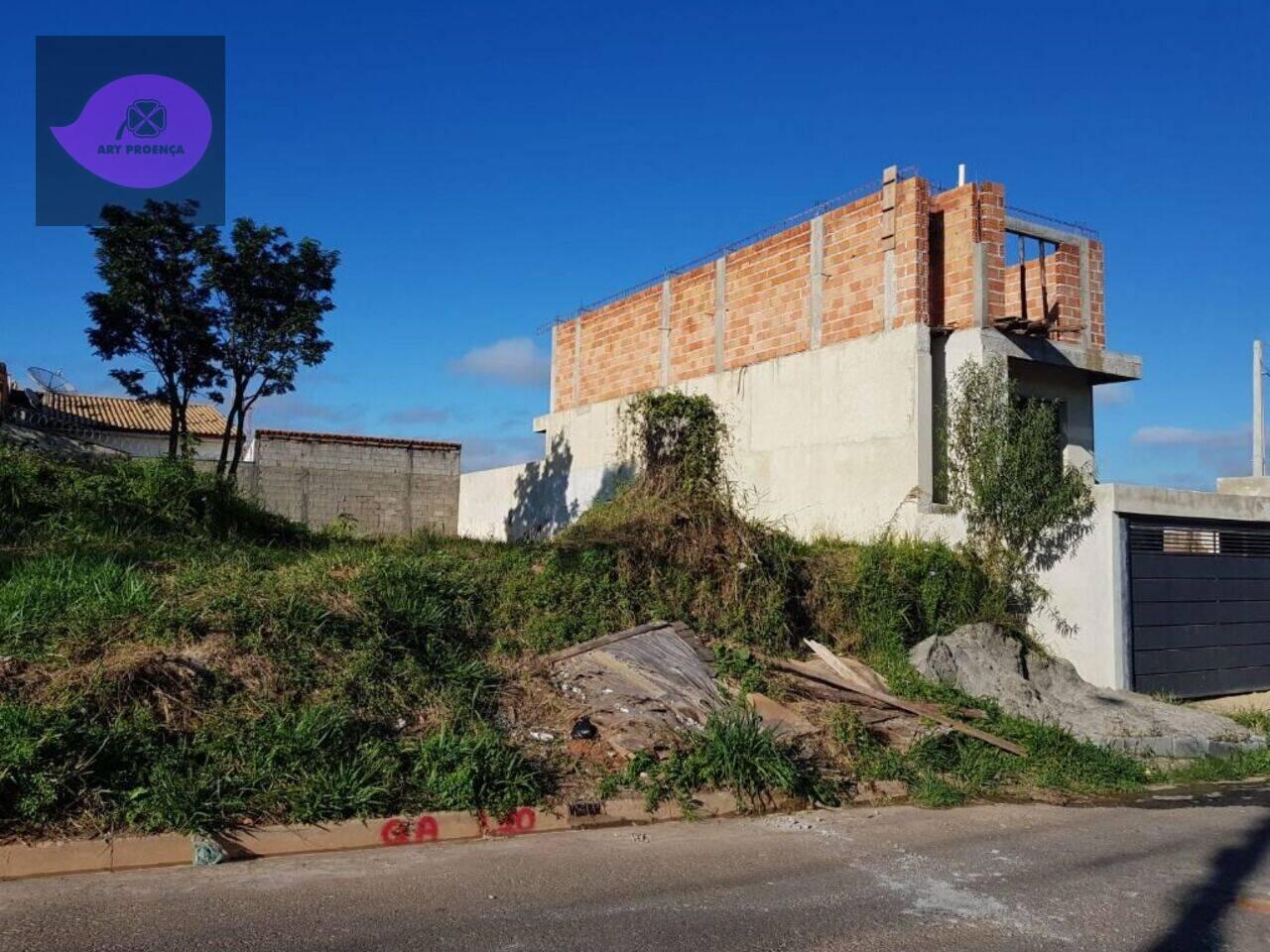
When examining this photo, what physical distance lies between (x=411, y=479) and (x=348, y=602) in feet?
61.6

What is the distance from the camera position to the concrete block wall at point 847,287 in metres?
15.5

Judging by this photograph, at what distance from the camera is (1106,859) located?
679 centimetres

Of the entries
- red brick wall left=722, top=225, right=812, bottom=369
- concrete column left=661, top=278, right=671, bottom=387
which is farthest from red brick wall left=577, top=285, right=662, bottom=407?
red brick wall left=722, top=225, right=812, bottom=369

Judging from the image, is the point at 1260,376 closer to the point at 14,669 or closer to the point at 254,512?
the point at 254,512

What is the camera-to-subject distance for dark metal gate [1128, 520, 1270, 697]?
13703 millimetres

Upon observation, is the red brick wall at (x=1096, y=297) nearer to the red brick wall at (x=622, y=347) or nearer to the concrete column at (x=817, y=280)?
the concrete column at (x=817, y=280)

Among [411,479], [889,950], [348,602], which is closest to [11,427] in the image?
[411,479]

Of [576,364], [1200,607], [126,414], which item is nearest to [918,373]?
[1200,607]

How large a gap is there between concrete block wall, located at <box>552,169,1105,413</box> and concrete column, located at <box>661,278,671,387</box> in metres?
0.03

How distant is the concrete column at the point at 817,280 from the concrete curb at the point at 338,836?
10.5 metres

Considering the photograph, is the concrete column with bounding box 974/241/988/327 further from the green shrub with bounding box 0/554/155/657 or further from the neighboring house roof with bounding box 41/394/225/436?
Answer: the neighboring house roof with bounding box 41/394/225/436

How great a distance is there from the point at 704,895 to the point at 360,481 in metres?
21.5

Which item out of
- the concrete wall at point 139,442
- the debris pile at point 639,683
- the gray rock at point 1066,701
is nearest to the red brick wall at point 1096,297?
the gray rock at point 1066,701

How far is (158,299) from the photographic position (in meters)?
17.8
